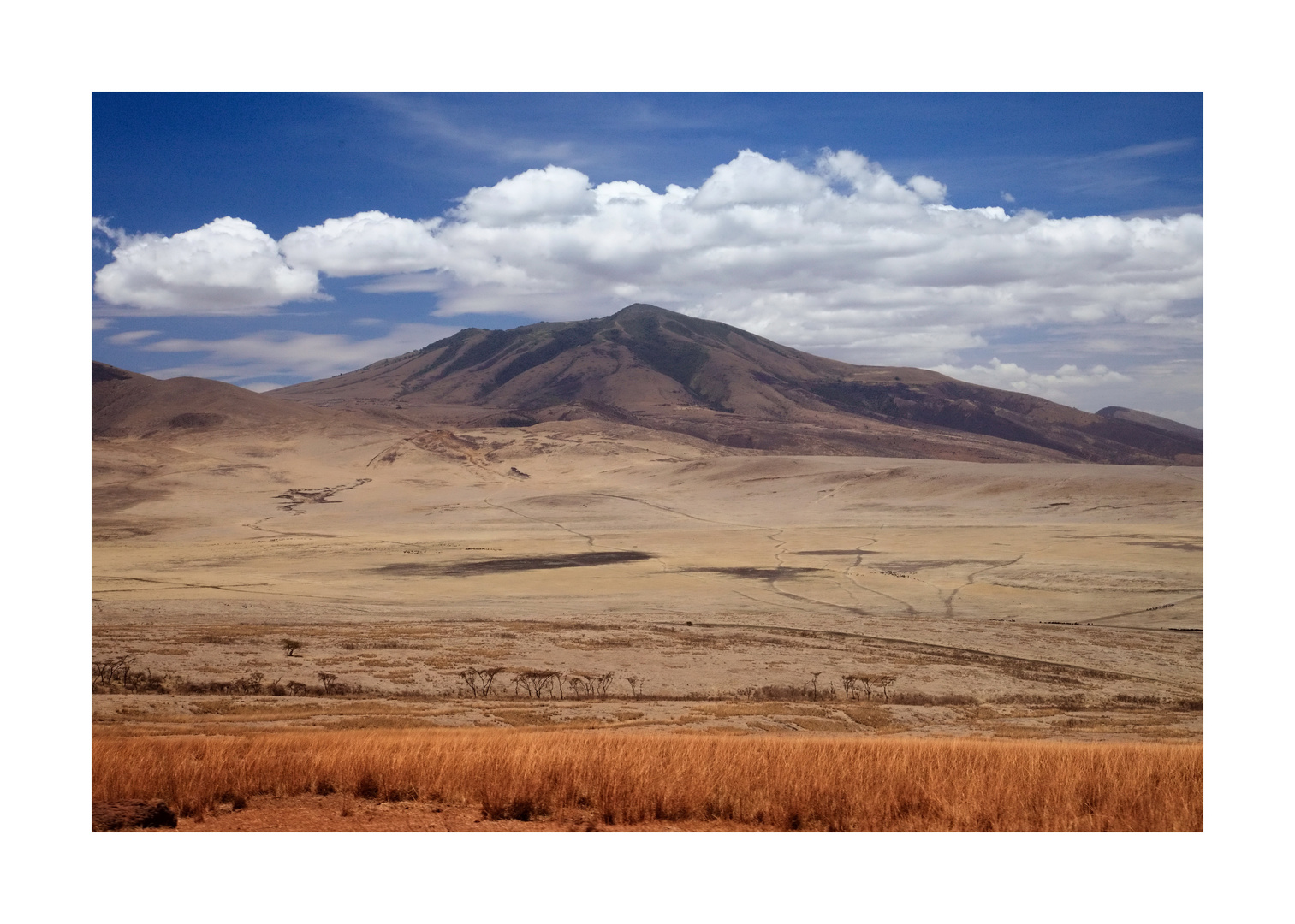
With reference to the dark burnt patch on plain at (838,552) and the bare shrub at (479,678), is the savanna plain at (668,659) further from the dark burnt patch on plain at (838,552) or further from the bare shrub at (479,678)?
the dark burnt patch on plain at (838,552)

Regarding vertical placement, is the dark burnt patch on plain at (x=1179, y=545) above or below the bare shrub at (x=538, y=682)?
above

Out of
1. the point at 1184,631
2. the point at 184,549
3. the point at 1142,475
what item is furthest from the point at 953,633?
the point at 1142,475

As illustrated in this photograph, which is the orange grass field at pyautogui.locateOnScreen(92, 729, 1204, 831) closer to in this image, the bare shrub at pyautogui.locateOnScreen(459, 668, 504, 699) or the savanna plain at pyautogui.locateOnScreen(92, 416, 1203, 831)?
the savanna plain at pyautogui.locateOnScreen(92, 416, 1203, 831)

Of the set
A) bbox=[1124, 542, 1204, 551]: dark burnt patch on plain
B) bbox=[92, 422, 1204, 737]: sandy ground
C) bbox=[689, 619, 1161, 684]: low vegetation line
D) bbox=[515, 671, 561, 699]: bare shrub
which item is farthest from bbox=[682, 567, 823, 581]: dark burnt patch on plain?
bbox=[515, 671, 561, 699]: bare shrub

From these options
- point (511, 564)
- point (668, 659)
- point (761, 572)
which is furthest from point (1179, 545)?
A: point (668, 659)

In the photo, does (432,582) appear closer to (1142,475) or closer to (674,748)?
(674,748)

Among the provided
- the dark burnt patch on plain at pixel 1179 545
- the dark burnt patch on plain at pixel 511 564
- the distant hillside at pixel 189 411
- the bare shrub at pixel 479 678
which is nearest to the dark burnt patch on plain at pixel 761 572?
the dark burnt patch on plain at pixel 511 564

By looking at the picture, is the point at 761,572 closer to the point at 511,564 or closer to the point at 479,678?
the point at 511,564
